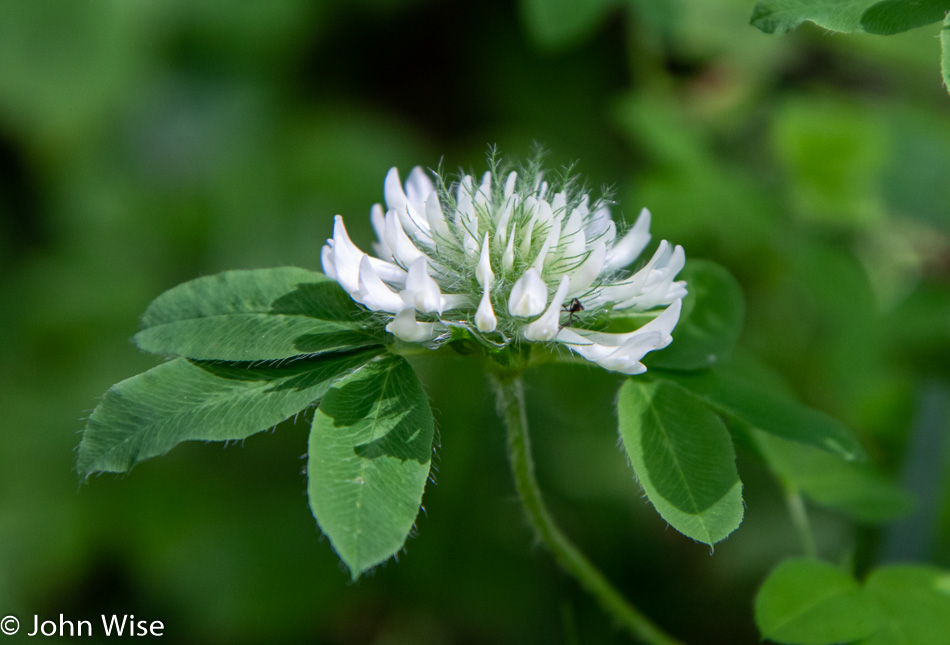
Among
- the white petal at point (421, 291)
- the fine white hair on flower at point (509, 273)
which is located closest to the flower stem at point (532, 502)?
the fine white hair on flower at point (509, 273)

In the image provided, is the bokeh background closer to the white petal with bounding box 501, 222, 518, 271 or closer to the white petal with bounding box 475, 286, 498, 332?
the white petal with bounding box 501, 222, 518, 271

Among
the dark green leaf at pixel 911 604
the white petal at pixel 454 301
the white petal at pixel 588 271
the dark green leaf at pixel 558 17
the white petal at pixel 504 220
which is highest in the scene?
the dark green leaf at pixel 558 17

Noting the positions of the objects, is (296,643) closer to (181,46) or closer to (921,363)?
(921,363)

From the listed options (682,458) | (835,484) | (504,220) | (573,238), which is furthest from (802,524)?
(504,220)

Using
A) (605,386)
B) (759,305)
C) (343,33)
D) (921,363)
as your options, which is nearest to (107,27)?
(343,33)

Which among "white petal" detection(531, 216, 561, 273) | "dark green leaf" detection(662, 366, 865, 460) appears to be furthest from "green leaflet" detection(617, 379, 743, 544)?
"white petal" detection(531, 216, 561, 273)

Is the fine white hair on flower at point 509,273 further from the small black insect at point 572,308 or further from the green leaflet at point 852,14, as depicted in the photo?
the green leaflet at point 852,14
